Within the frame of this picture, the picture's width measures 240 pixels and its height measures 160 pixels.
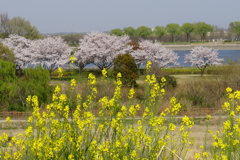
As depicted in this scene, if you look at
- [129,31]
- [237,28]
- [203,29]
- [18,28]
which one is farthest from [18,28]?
[237,28]

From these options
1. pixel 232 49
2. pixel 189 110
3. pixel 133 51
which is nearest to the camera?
pixel 189 110

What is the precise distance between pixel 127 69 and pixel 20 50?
21.0m

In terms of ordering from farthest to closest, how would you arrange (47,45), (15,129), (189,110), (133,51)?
1. (133,51)
2. (47,45)
3. (189,110)
4. (15,129)

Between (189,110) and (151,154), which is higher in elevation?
(151,154)

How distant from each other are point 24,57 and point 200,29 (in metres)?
98.9

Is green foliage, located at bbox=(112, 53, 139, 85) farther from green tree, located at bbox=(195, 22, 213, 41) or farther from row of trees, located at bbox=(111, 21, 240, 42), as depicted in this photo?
green tree, located at bbox=(195, 22, 213, 41)

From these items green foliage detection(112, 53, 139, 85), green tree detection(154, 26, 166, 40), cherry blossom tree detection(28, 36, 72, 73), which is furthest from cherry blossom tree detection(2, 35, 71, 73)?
green tree detection(154, 26, 166, 40)

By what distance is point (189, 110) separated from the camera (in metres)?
14.6

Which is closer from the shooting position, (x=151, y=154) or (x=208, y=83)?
(x=151, y=154)

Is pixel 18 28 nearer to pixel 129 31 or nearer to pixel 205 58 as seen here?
pixel 205 58

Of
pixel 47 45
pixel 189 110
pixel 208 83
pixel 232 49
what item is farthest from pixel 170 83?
pixel 232 49

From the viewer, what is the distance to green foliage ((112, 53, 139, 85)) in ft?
75.5

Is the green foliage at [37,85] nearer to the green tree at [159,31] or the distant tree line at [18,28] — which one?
the distant tree line at [18,28]

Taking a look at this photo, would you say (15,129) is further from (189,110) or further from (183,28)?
(183,28)
